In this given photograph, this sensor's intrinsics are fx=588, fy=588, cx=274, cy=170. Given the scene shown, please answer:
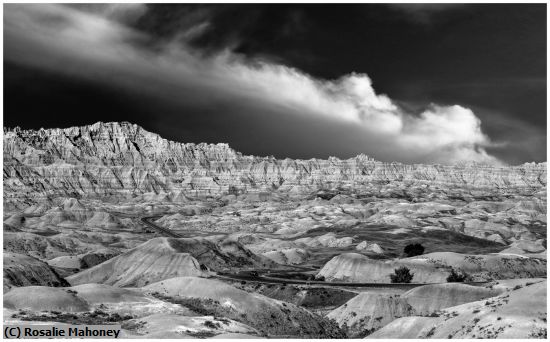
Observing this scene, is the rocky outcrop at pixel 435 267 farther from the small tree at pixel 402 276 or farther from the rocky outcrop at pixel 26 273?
the rocky outcrop at pixel 26 273

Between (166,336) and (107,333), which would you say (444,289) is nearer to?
(166,336)

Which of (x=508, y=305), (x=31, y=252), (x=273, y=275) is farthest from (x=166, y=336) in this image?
(x=31, y=252)

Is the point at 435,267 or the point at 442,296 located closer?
the point at 442,296

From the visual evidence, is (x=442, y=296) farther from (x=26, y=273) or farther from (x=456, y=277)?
(x=26, y=273)

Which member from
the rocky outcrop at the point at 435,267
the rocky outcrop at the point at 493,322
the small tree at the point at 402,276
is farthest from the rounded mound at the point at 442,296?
the rocky outcrop at the point at 435,267

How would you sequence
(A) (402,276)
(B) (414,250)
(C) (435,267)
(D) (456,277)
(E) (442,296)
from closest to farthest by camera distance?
(E) (442,296) → (D) (456,277) → (A) (402,276) → (C) (435,267) → (B) (414,250)

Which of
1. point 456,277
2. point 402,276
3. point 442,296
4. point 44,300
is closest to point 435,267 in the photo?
point 456,277

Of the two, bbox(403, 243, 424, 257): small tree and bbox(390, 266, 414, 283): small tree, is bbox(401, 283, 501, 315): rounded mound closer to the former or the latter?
bbox(390, 266, 414, 283): small tree
